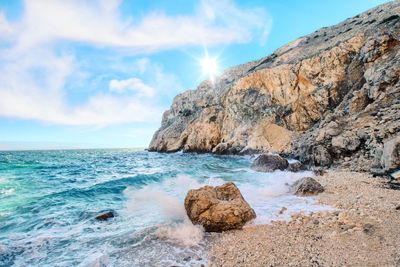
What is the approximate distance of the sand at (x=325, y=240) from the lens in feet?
17.6

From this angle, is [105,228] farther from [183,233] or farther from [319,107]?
[319,107]

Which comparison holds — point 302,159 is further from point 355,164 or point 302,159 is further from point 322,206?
point 322,206

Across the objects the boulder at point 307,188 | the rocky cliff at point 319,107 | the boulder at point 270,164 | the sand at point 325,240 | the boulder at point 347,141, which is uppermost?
the rocky cliff at point 319,107

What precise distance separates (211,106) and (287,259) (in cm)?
4708

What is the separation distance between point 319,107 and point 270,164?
640 inches

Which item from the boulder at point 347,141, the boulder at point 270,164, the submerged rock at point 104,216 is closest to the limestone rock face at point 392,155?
the boulder at point 347,141

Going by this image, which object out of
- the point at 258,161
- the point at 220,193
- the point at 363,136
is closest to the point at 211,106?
the point at 258,161

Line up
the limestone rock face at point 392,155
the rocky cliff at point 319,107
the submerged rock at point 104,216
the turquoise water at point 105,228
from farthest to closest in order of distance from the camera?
the rocky cliff at point 319,107 → the limestone rock face at point 392,155 → the submerged rock at point 104,216 → the turquoise water at point 105,228

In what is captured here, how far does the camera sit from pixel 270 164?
21078mm

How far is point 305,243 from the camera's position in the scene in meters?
6.20

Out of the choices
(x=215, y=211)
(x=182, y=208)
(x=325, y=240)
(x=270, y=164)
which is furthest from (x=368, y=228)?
(x=270, y=164)

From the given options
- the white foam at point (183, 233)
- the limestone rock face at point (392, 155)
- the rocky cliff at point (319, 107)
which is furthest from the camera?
the rocky cliff at point (319, 107)

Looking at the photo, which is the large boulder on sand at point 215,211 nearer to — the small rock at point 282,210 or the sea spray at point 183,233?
the sea spray at point 183,233

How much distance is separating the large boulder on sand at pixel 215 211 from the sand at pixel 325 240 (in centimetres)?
32
